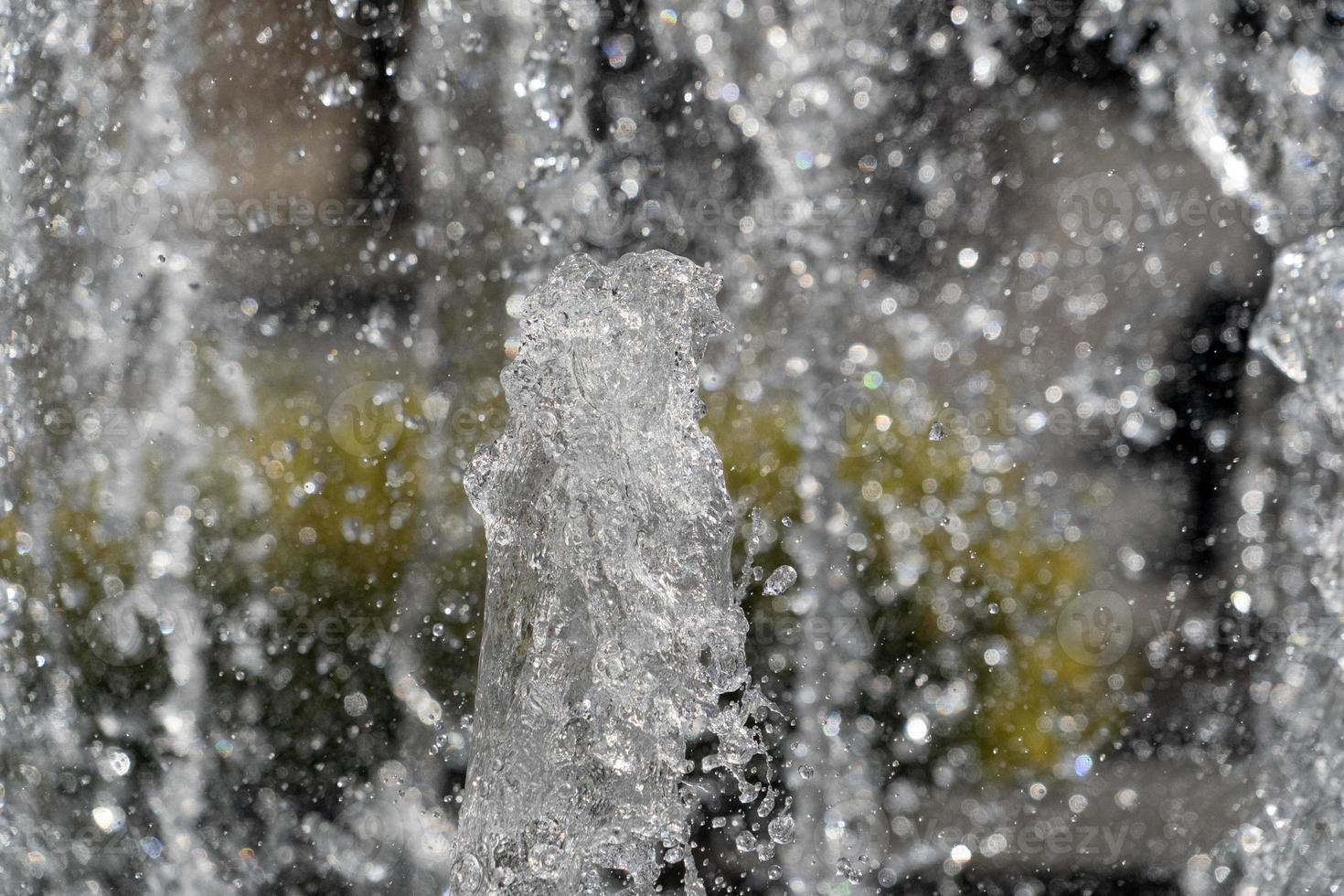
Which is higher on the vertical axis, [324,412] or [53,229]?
[53,229]

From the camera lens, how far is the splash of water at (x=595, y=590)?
4.55 feet

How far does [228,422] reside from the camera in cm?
207

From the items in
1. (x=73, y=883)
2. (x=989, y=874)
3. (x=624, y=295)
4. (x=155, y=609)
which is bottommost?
(x=989, y=874)

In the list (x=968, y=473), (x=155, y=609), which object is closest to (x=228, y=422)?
(x=155, y=609)

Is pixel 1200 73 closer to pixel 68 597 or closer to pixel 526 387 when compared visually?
pixel 526 387

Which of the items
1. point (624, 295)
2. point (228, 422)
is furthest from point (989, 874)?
point (228, 422)

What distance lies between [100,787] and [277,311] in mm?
816

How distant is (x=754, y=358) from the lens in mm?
2232

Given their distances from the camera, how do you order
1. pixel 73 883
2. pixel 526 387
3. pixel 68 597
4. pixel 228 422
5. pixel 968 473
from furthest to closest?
1. pixel 968 473
2. pixel 228 422
3. pixel 68 597
4. pixel 73 883
5. pixel 526 387

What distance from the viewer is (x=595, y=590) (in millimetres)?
1409

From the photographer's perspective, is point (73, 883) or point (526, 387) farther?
point (73, 883)

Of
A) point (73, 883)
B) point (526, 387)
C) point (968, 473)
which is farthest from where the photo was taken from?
point (968, 473)

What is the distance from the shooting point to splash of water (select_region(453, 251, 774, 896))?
1.39 metres

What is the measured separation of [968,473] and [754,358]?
444 millimetres
